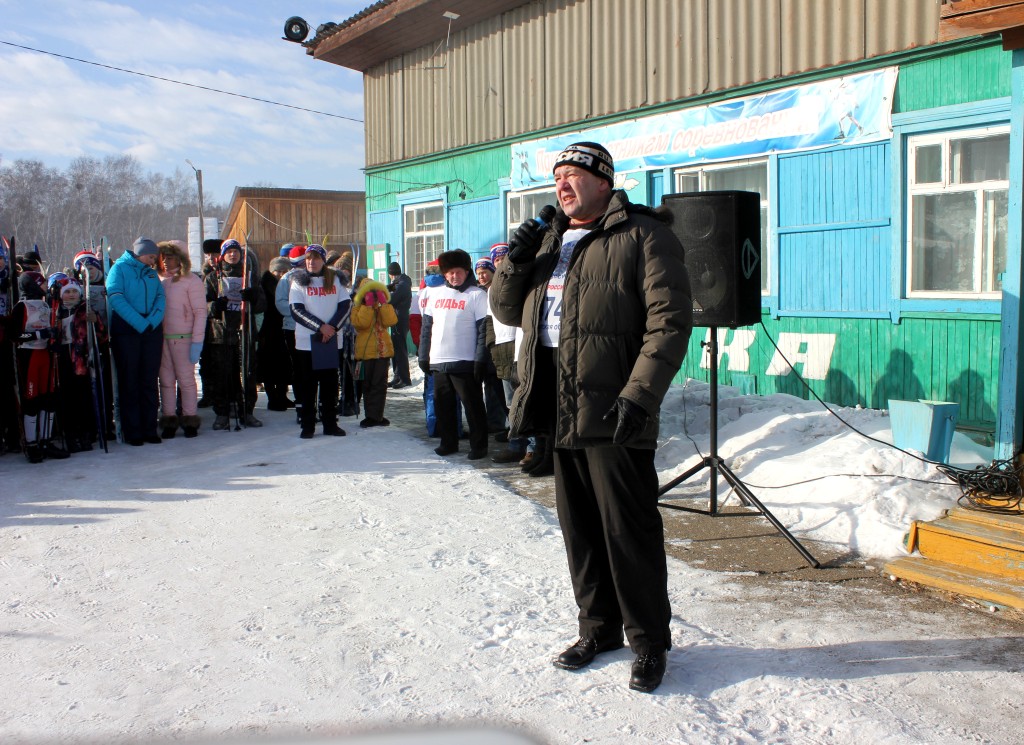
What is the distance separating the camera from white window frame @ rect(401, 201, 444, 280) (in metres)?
16.1

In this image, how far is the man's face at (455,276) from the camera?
8133 millimetres

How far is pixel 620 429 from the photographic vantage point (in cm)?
327

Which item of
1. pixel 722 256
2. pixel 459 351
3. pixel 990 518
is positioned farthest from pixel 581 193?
pixel 459 351

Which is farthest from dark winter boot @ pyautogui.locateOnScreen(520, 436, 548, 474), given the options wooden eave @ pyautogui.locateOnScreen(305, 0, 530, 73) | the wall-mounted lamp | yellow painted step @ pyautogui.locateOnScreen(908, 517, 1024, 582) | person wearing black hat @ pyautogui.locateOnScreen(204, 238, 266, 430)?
the wall-mounted lamp

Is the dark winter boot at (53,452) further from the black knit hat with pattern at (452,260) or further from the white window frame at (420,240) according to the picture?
the white window frame at (420,240)

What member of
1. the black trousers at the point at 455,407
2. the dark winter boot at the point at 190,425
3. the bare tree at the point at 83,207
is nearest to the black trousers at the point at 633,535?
the black trousers at the point at 455,407

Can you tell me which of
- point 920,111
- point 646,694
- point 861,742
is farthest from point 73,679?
point 920,111

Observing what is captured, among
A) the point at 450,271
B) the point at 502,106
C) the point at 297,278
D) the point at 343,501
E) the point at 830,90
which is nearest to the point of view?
the point at 343,501

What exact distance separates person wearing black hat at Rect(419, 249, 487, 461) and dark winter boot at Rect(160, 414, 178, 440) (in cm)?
273

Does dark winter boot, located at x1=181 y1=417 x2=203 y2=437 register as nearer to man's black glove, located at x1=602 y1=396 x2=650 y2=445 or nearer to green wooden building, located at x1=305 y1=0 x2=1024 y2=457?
green wooden building, located at x1=305 y1=0 x2=1024 y2=457

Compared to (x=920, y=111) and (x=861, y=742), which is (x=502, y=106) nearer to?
(x=920, y=111)

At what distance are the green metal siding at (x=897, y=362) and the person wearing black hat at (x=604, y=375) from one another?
5728 mm

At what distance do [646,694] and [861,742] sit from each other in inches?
29.5

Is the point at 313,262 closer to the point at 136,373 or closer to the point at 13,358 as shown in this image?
the point at 136,373
